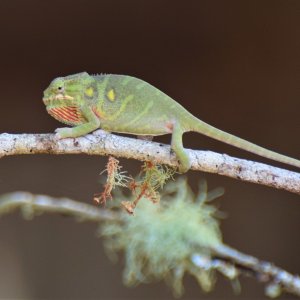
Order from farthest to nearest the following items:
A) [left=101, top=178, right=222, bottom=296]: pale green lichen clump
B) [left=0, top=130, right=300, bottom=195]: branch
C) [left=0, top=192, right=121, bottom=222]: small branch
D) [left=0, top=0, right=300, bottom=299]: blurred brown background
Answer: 1. [left=0, top=0, right=300, bottom=299]: blurred brown background
2. [left=101, top=178, right=222, bottom=296]: pale green lichen clump
3. [left=0, top=192, right=121, bottom=222]: small branch
4. [left=0, top=130, right=300, bottom=195]: branch

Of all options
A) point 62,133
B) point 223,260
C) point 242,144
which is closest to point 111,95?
point 62,133

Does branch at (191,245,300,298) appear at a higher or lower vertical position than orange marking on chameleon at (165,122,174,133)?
lower

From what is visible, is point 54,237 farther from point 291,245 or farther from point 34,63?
point 291,245

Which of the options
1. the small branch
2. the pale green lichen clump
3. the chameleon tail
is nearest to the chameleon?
the chameleon tail

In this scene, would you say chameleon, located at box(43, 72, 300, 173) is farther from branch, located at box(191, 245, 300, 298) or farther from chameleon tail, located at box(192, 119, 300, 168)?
branch, located at box(191, 245, 300, 298)

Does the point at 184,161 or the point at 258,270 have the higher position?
the point at 184,161

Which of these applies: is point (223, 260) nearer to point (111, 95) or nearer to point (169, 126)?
point (169, 126)
